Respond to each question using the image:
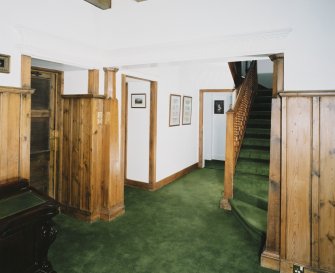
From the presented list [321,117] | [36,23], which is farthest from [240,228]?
[36,23]

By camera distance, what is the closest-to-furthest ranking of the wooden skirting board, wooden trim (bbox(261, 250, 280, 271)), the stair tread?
1. wooden trim (bbox(261, 250, 280, 271))
2. the stair tread
3. the wooden skirting board

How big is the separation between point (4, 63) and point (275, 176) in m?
3.06

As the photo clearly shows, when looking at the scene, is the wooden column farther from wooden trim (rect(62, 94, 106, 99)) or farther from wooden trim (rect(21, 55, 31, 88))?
wooden trim (rect(21, 55, 31, 88))

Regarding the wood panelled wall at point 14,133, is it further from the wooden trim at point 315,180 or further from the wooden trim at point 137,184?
the wooden trim at point 315,180

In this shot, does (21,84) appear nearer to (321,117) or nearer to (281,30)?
(281,30)

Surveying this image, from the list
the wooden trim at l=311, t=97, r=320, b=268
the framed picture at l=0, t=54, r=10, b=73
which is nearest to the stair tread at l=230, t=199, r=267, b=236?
the wooden trim at l=311, t=97, r=320, b=268

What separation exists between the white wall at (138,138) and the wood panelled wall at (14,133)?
2.83 metres

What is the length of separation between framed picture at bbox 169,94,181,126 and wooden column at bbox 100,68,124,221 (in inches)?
85.7

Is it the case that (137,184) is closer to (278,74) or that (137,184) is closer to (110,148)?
(110,148)

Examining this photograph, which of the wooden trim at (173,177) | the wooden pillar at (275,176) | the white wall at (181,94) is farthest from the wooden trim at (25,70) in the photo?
the wooden trim at (173,177)

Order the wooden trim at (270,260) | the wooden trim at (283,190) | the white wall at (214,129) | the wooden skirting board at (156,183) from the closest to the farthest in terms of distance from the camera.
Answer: the wooden trim at (283,190) < the wooden trim at (270,260) < the wooden skirting board at (156,183) < the white wall at (214,129)

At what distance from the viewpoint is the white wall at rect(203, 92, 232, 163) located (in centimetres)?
873

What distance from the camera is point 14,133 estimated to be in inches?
113

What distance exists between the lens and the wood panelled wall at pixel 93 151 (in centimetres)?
391
